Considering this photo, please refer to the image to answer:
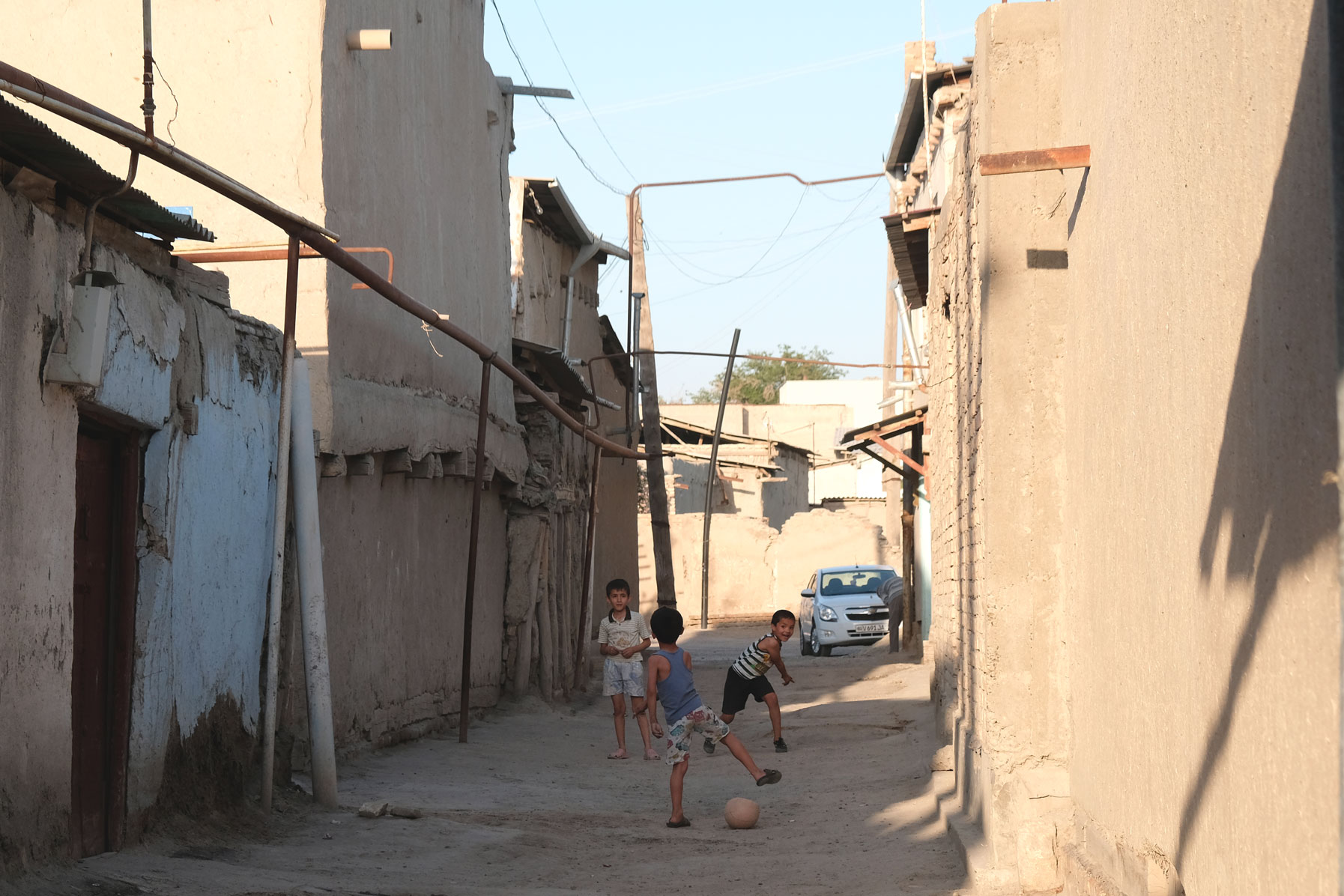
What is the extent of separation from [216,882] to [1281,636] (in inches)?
164

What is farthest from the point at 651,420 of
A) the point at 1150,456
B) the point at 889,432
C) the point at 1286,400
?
the point at 1286,400

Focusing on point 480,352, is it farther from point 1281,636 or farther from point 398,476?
point 1281,636

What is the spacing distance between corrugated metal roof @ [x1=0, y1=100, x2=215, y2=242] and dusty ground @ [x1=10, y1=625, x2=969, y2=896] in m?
2.55

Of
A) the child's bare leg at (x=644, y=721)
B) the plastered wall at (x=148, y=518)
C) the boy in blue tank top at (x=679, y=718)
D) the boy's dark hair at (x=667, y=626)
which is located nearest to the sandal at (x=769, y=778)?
the boy in blue tank top at (x=679, y=718)

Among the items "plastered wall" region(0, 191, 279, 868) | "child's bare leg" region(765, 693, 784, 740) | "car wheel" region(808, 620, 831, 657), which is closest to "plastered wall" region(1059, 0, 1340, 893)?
"plastered wall" region(0, 191, 279, 868)

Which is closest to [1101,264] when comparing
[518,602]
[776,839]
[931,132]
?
[776,839]

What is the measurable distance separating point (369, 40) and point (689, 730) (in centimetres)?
523

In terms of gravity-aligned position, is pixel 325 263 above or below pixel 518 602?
above

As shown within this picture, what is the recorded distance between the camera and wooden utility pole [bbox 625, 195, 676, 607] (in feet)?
68.6

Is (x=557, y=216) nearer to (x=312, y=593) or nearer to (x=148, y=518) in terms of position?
(x=312, y=593)

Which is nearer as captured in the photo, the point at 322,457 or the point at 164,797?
the point at 164,797

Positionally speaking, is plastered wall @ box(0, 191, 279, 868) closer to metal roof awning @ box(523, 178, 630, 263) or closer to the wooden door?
the wooden door

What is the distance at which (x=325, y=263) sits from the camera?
8.91 meters

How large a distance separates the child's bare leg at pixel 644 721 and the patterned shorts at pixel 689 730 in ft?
8.26
